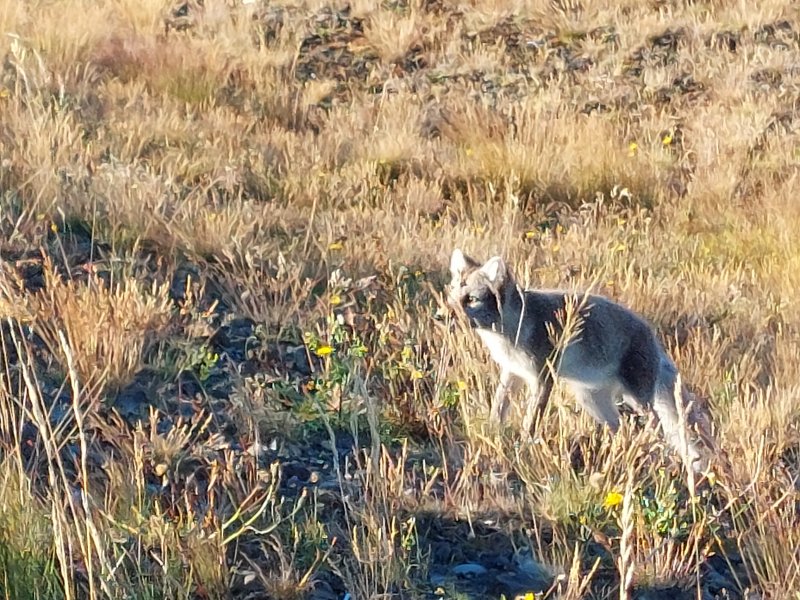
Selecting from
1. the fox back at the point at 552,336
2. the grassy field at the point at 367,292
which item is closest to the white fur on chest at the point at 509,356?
the fox back at the point at 552,336

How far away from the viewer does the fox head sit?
439 centimetres

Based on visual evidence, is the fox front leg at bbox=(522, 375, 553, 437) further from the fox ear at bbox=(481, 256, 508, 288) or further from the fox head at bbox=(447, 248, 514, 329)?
the fox ear at bbox=(481, 256, 508, 288)

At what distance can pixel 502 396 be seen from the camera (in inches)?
169

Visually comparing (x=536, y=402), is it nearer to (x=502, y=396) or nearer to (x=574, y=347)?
(x=502, y=396)

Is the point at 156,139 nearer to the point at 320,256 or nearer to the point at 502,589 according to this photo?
the point at 320,256

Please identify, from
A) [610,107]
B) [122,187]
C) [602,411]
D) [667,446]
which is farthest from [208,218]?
[610,107]

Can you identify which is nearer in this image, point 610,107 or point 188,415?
point 188,415

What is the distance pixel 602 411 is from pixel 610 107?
610 cm

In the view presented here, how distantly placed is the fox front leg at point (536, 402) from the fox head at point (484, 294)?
11.6 inches

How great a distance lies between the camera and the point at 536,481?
3729mm

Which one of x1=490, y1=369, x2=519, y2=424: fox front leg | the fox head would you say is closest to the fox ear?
the fox head

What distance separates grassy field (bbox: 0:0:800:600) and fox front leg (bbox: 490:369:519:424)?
82 millimetres

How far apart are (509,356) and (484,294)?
0.93 ft

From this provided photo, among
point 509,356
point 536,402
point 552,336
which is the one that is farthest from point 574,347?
point 536,402
